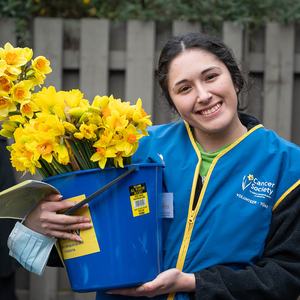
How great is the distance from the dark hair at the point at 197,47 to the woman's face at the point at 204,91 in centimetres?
4

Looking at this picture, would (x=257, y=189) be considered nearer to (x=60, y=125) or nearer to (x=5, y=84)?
(x=60, y=125)

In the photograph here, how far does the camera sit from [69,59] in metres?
2.67

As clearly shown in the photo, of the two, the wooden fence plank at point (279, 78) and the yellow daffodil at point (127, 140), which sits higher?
the wooden fence plank at point (279, 78)

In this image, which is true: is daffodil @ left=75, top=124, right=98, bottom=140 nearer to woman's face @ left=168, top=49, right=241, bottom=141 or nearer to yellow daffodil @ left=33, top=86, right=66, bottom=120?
yellow daffodil @ left=33, top=86, right=66, bottom=120

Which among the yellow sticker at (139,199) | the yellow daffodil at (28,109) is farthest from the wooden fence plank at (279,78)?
the yellow daffodil at (28,109)

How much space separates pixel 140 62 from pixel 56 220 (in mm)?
1709

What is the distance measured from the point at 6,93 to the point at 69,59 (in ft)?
5.22

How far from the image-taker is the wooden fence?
8.52 ft

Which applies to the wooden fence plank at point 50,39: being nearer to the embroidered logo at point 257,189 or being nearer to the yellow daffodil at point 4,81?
the yellow daffodil at point 4,81

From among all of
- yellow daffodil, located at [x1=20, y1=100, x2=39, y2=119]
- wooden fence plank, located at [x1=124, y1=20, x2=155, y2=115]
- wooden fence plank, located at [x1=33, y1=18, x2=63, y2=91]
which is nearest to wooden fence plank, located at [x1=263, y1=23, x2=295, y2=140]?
wooden fence plank, located at [x1=124, y1=20, x2=155, y2=115]

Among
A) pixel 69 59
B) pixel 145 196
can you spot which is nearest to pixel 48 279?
pixel 69 59

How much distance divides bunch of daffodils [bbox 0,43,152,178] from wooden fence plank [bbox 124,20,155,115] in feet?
4.77

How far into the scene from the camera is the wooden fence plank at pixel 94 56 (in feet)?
8.58

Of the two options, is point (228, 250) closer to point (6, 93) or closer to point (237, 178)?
point (237, 178)
